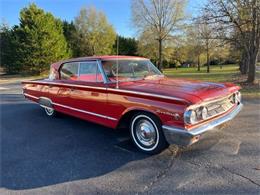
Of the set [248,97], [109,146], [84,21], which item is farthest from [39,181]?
[84,21]

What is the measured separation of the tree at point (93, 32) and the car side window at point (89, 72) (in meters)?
33.8

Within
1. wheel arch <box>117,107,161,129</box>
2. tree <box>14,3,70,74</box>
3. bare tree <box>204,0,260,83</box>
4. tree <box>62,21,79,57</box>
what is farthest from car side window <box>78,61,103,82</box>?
tree <box>62,21,79,57</box>

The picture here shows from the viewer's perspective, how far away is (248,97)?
8305 mm

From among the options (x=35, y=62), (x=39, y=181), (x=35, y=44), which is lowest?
(x=39, y=181)

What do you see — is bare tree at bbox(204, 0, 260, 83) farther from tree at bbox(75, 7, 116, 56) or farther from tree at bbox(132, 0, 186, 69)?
tree at bbox(75, 7, 116, 56)

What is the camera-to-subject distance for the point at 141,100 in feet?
12.1

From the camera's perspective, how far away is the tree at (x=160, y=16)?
96.1 ft

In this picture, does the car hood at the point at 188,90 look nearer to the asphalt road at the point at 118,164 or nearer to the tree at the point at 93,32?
the asphalt road at the point at 118,164

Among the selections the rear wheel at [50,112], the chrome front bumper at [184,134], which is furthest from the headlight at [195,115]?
the rear wheel at [50,112]

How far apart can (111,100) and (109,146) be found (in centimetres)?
85

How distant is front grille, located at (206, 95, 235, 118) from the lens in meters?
3.63

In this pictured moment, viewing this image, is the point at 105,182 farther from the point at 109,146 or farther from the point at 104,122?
the point at 104,122

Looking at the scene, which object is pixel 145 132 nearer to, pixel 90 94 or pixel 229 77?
pixel 90 94

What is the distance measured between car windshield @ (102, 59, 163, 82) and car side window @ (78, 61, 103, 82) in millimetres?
176
